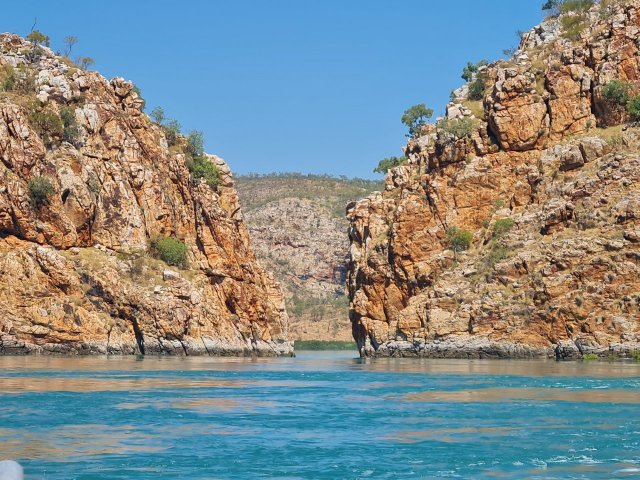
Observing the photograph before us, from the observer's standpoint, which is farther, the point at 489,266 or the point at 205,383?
the point at 489,266

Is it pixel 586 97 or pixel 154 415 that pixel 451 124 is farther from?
pixel 154 415

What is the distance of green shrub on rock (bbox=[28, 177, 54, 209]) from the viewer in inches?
4085

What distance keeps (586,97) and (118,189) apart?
194ft

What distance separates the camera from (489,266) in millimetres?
100812

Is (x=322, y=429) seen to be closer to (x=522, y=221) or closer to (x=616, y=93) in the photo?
(x=522, y=221)

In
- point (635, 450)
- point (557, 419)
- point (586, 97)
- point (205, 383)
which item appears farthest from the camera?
point (586, 97)

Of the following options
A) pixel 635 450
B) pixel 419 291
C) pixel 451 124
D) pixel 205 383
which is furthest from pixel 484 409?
pixel 451 124

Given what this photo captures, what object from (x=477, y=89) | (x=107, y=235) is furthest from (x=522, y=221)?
(x=107, y=235)

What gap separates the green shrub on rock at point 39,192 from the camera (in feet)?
340

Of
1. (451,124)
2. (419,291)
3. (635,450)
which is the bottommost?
(635,450)

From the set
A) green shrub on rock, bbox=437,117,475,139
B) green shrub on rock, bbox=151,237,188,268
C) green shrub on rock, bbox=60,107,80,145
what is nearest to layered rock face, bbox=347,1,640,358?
green shrub on rock, bbox=437,117,475,139

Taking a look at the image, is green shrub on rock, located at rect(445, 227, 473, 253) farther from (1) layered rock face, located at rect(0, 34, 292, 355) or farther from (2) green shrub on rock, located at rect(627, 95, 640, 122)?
(1) layered rock face, located at rect(0, 34, 292, 355)

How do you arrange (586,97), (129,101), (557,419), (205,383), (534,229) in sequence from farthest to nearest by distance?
(129,101), (586,97), (534,229), (205,383), (557,419)

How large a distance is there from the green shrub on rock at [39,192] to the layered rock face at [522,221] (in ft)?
Result: 136
